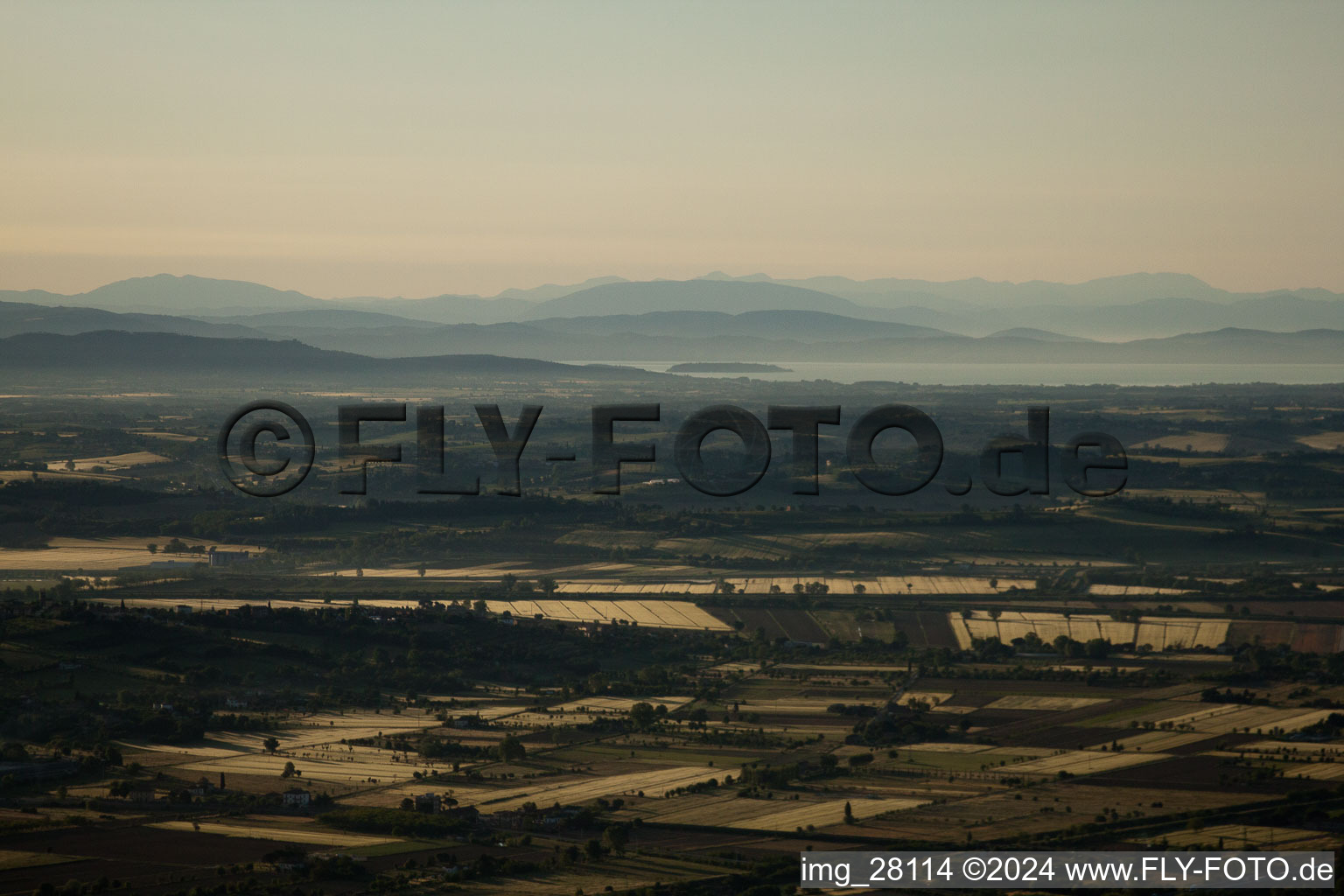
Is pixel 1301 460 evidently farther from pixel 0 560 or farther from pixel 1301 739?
pixel 0 560

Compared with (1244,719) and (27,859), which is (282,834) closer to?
(27,859)

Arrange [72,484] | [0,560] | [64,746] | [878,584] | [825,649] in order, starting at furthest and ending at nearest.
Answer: [72,484] → [0,560] → [878,584] → [825,649] → [64,746]

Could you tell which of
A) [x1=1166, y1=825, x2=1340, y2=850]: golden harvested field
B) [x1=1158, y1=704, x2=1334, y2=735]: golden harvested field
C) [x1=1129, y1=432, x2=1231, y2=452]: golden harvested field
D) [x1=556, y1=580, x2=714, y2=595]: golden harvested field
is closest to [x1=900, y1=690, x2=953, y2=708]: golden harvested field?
[x1=1158, y1=704, x2=1334, y2=735]: golden harvested field

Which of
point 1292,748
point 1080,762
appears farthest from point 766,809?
point 1292,748

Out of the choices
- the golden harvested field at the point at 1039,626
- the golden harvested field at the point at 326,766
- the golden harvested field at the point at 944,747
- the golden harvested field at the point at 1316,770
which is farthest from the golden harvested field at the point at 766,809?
the golden harvested field at the point at 1039,626

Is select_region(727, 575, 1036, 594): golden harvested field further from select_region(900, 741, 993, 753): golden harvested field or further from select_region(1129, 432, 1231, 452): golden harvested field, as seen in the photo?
select_region(1129, 432, 1231, 452): golden harvested field

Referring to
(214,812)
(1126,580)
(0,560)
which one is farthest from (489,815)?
(0,560)
